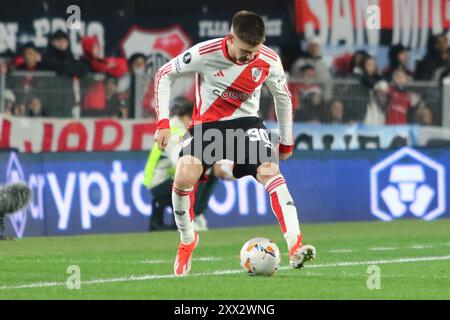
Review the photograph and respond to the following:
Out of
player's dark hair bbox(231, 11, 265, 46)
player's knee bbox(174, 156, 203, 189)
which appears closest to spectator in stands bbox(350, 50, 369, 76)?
player's knee bbox(174, 156, 203, 189)

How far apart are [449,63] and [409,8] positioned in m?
1.16

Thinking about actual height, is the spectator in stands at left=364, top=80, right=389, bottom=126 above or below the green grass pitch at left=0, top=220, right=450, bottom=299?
above

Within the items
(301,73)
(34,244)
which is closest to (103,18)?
(301,73)

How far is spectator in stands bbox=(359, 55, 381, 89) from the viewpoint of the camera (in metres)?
21.7

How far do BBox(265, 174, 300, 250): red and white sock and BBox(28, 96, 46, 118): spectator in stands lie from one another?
26.1 ft

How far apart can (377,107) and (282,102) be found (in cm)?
973

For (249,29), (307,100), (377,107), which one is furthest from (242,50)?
(377,107)

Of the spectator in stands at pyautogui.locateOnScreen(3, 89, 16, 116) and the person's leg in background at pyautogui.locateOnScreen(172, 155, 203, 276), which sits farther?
the spectator in stands at pyautogui.locateOnScreen(3, 89, 16, 116)

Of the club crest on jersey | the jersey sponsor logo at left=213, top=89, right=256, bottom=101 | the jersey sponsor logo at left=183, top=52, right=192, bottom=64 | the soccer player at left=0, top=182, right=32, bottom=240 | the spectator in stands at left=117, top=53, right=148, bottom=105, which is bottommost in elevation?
the soccer player at left=0, top=182, right=32, bottom=240

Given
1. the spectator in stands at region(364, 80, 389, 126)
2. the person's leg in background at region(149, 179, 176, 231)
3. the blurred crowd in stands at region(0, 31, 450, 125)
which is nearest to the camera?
the person's leg in background at region(149, 179, 176, 231)

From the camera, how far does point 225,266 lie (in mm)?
12336

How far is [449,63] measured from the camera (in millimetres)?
23453

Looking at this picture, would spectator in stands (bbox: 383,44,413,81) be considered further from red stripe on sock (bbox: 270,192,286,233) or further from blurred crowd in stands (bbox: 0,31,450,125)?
red stripe on sock (bbox: 270,192,286,233)

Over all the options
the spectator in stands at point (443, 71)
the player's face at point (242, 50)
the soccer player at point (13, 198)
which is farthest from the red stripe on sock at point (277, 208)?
the spectator in stands at point (443, 71)
